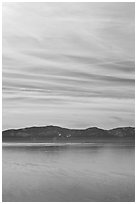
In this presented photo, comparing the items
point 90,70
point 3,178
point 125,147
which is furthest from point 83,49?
point 3,178

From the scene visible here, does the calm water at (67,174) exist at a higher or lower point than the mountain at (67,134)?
lower

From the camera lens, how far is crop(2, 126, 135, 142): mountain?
2.61m

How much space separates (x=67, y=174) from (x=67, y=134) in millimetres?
289

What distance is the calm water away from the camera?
255 centimetres

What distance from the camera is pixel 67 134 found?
2668mm

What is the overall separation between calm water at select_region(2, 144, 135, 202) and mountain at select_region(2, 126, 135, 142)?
0.06 m

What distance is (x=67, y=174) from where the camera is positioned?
2.59m

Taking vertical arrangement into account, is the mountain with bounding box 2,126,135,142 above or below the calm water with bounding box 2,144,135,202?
above

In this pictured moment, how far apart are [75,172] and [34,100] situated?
0.60 m

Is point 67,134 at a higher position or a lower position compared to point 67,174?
higher

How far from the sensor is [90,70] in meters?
2.68

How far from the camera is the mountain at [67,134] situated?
8.55ft

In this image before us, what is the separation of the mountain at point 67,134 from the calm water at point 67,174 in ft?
0.21

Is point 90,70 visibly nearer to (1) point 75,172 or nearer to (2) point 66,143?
(2) point 66,143
